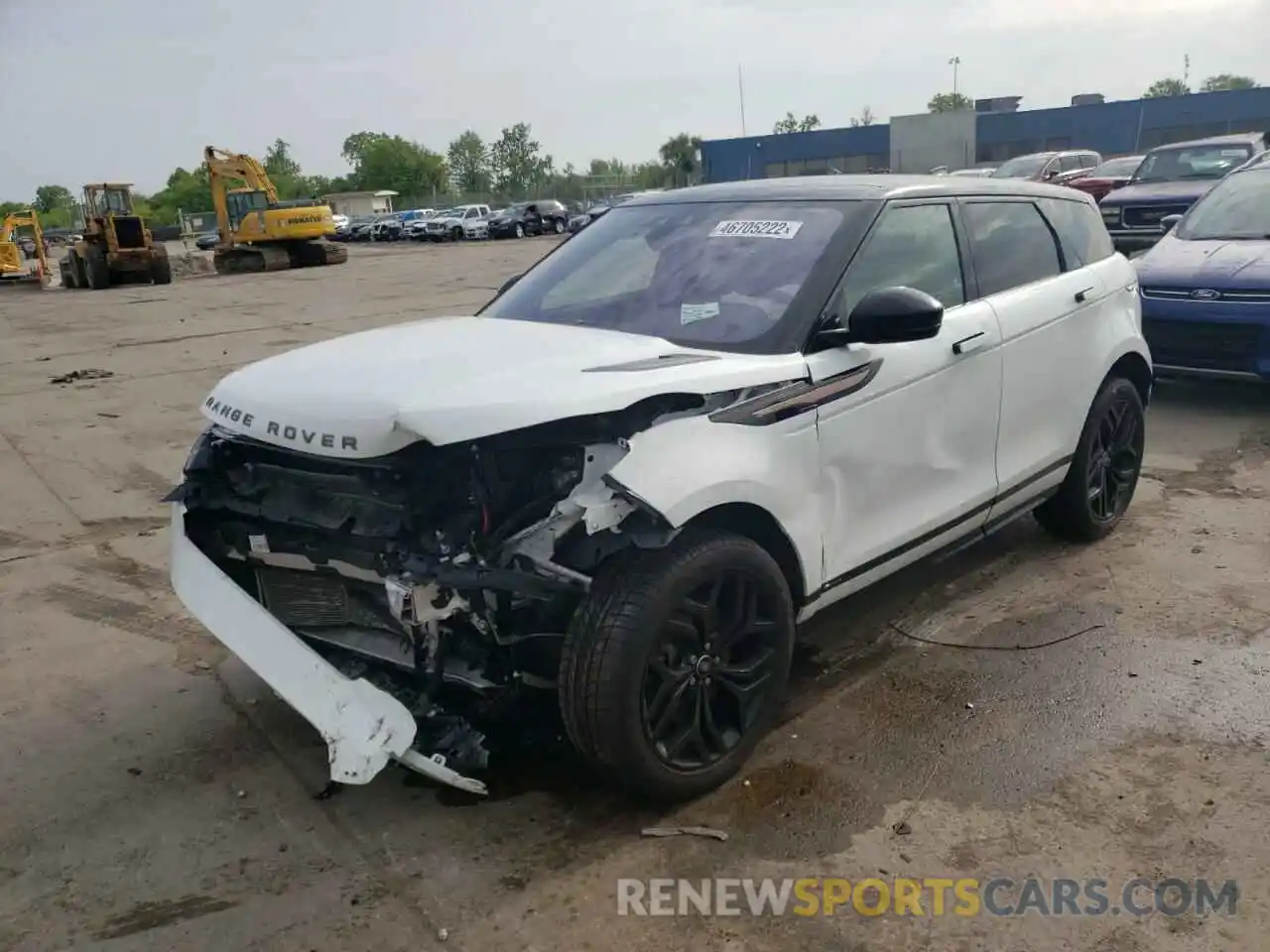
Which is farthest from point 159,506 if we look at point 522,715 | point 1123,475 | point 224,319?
point 224,319

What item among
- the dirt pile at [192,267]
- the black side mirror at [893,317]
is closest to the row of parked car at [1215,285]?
the black side mirror at [893,317]

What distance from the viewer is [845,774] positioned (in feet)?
10.9

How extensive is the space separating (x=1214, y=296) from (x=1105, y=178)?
46.8 feet

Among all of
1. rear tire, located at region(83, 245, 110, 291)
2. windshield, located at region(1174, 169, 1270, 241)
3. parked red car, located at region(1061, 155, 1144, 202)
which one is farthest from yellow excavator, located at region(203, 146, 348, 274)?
windshield, located at region(1174, 169, 1270, 241)

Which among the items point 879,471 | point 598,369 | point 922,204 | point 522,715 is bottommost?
point 522,715

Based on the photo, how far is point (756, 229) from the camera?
3895mm

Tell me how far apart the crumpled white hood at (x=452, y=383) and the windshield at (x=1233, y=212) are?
21.7 ft

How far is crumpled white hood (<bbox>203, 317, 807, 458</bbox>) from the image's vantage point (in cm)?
280

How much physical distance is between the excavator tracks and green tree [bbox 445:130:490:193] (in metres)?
80.3

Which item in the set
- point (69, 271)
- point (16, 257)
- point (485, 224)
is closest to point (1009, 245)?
point (69, 271)

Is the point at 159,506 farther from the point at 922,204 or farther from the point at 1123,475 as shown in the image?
the point at 1123,475

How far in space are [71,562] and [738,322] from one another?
12.9 feet

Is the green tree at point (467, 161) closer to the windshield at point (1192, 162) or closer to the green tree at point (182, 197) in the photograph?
the green tree at point (182, 197)

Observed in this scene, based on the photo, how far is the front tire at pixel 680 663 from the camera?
2.88 m
